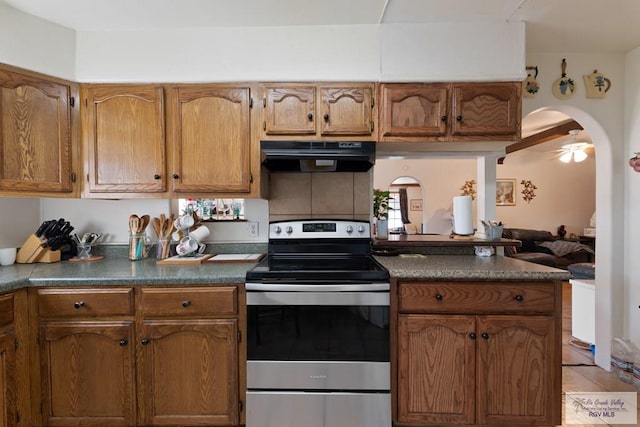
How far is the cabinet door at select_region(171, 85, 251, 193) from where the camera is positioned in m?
1.85

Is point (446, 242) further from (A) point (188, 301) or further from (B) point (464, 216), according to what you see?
(A) point (188, 301)

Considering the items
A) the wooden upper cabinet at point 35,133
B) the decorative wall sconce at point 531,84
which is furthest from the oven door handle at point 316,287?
the decorative wall sconce at point 531,84

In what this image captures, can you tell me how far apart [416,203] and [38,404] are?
770 cm

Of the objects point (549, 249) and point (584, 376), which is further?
point (549, 249)

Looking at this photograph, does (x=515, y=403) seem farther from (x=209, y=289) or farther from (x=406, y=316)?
(x=209, y=289)

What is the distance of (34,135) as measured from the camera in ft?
5.70

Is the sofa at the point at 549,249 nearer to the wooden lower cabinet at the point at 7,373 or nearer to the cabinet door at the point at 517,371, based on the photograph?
the cabinet door at the point at 517,371

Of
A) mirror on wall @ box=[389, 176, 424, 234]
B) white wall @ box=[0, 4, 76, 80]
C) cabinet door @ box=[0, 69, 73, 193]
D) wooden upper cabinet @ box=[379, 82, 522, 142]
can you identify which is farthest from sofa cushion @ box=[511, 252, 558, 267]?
white wall @ box=[0, 4, 76, 80]

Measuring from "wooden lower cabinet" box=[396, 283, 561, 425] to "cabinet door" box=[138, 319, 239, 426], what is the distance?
0.89 meters

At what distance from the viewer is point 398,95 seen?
183cm

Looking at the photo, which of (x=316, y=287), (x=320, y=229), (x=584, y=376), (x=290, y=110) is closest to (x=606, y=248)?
(x=584, y=376)

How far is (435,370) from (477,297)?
1.43ft

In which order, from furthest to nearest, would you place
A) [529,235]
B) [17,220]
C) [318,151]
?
[529,235], [17,220], [318,151]

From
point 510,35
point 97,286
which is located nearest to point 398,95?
point 510,35
